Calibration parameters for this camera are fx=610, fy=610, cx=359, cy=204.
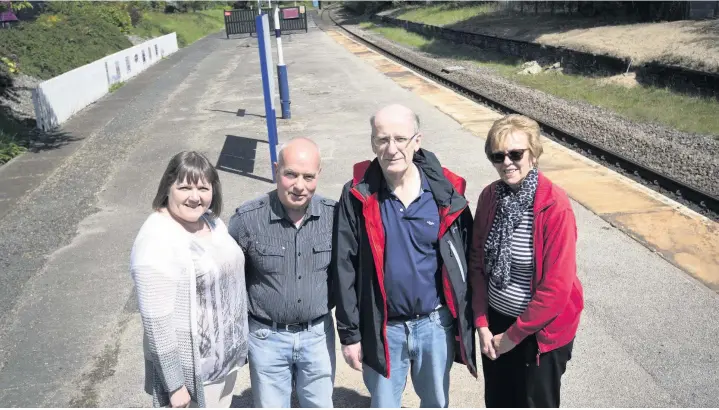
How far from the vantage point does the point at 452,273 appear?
277 cm

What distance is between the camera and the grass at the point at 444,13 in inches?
1699

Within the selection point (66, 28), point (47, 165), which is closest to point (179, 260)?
point (47, 165)

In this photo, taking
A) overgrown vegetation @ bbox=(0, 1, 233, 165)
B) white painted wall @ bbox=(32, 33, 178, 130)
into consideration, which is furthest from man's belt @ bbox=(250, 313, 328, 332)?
white painted wall @ bbox=(32, 33, 178, 130)

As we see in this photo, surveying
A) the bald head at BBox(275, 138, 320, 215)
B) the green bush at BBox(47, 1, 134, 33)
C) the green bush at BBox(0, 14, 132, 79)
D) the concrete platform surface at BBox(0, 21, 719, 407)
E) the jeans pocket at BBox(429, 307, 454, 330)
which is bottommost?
the concrete platform surface at BBox(0, 21, 719, 407)

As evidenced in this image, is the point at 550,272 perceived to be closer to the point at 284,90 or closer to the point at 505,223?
the point at 505,223

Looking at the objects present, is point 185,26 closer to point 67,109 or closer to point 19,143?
point 67,109

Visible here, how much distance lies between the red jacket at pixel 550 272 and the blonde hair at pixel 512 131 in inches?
6.4

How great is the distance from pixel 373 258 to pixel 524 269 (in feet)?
2.19

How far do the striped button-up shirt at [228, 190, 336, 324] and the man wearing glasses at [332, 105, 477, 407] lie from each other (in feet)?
0.25

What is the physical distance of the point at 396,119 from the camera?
2672 millimetres

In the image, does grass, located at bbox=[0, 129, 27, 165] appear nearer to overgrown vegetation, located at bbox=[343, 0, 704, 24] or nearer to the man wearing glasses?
the man wearing glasses

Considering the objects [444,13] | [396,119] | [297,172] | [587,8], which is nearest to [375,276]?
[297,172]

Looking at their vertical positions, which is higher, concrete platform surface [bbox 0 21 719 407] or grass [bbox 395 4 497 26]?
grass [bbox 395 4 497 26]

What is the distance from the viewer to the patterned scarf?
105 inches
